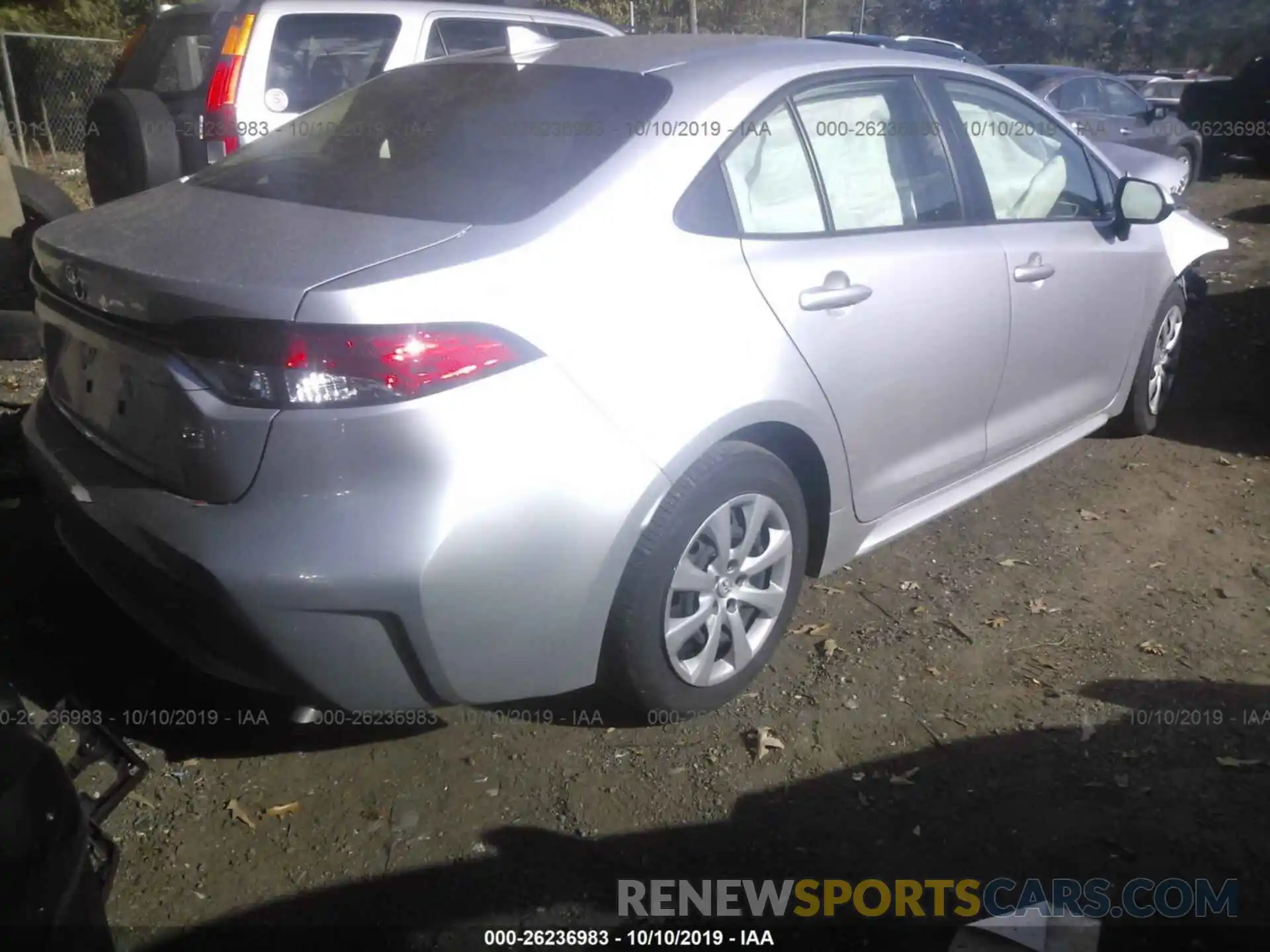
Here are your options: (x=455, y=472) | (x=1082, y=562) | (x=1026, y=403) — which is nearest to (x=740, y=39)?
(x=1026, y=403)

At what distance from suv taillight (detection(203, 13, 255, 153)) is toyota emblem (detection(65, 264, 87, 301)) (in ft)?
12.1

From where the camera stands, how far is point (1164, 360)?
4.97 m

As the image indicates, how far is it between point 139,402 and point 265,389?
0.40 meters

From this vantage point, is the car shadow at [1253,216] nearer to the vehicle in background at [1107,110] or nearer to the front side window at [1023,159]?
the vehicle in background at [1107,110]

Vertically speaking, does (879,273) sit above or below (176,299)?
below

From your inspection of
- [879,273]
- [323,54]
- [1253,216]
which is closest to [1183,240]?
[879,273]

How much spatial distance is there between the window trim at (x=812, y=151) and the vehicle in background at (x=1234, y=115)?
11196 mm

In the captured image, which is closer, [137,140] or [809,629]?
[809,629]

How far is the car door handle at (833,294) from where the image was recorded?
2893 millimetres

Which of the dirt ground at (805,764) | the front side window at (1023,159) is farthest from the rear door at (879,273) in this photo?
the dirt ground at (805,764)

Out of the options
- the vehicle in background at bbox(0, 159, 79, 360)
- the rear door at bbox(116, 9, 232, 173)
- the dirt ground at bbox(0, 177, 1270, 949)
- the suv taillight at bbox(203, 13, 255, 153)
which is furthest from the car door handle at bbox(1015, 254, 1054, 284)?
the vehicle in background at bbox(0, 159, 79, 360)

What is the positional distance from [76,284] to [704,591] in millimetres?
1682

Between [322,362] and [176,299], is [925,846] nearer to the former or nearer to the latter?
[322,362]

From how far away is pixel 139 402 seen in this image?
7.84ft
